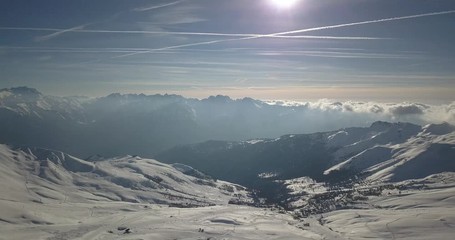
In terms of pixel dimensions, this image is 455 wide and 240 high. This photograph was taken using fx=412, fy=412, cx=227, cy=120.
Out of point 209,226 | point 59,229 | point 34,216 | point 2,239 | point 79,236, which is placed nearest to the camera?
point 2,239

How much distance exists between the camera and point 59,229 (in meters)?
166

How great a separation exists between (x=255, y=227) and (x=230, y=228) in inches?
457

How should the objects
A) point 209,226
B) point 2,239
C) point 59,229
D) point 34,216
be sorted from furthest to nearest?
point 34,216 → point 209,226 → point 59,229 → point 2,239

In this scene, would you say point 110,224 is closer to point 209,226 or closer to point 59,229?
point 59,229

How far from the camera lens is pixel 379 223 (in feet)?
607

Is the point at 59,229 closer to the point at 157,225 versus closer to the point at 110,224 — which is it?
the point at 110,224

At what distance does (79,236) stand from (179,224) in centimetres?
4240

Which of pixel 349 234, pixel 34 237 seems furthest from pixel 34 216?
pixel 349 234

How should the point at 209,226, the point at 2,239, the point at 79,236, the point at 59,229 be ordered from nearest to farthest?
the point at 2,239 < the point at 79,236 < the point at 59,229 < the point at 209,226

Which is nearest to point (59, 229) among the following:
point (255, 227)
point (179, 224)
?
point (179, 224)

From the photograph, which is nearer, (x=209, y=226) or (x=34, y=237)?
(x=34, y=237)

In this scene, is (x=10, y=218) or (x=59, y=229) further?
(x=10, y=218)

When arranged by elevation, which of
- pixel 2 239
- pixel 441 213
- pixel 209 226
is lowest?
pixel 2 239

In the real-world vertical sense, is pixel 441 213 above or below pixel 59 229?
above
